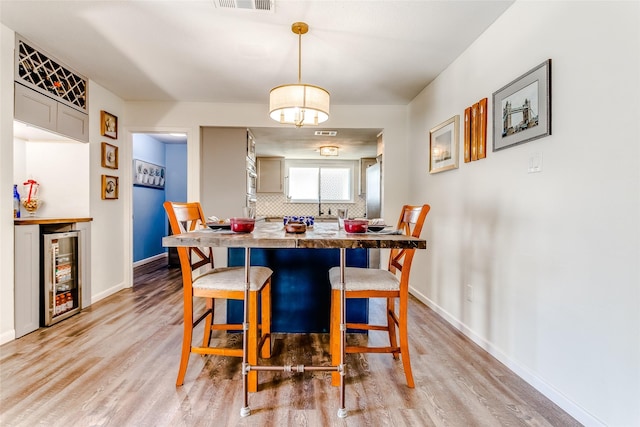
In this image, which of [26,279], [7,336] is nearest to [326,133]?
[26,279]

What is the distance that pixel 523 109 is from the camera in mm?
1889

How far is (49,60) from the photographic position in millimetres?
2775

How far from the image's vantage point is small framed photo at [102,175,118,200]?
3.52 meters

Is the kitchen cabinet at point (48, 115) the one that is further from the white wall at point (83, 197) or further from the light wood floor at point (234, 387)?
the light wood floor at point (234, 387)

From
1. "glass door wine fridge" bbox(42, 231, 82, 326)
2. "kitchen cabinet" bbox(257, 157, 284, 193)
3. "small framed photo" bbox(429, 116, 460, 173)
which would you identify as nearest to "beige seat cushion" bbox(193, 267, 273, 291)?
"glass door wine fridge" bbox(42, 231, 82, 326)

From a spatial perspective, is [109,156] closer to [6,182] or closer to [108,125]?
[108,125]

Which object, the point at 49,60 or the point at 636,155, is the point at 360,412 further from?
the point at 49,60

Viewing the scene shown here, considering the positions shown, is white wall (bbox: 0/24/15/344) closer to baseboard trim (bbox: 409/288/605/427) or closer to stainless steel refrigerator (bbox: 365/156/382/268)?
baseboard trim (bbox: 409/288/605/427)

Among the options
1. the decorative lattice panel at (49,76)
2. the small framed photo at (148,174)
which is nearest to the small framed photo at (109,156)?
the decorative lattice panel at (49,76)

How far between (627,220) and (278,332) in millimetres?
2232

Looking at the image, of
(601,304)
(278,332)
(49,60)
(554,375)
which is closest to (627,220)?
(601,304)

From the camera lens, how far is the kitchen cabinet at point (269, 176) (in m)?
6.62

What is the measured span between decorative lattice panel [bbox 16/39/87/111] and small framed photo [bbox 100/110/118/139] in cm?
26

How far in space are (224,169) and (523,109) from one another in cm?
350
